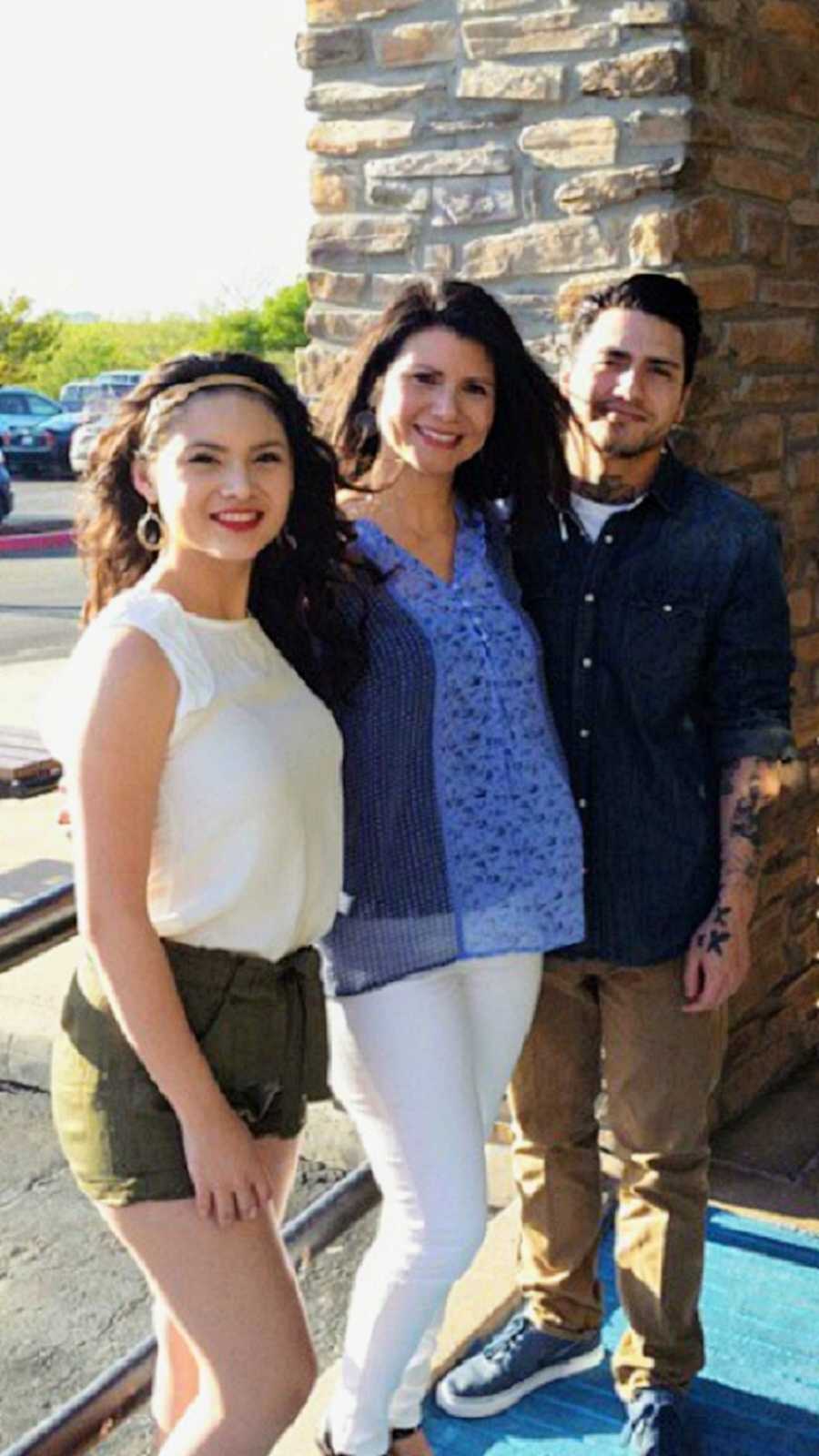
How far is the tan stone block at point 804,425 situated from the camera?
4.01 meters

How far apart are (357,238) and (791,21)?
102 centimetres

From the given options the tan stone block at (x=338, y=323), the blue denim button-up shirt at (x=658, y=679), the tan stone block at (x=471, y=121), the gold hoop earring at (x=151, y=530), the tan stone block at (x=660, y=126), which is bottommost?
the blue denim button-up shirt at (x=658, y=679)

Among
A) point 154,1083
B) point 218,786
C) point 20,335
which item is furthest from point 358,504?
point 20,335

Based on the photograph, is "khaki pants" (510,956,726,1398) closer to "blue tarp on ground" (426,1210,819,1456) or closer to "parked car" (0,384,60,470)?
"blue tarp on ground" (426,1210,819,1456)

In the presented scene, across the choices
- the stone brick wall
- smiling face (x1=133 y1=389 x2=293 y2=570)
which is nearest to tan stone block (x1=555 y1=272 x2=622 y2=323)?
the stone brick wall

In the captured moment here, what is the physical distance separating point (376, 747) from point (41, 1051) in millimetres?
3213

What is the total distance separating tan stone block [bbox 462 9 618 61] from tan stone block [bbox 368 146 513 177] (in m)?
0.18

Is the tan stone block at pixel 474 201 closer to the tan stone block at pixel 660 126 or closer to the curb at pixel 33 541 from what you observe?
the tan stone block at pixel 660 126

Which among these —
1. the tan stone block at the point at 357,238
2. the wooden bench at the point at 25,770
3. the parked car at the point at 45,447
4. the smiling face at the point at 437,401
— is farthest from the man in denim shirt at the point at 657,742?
the parked car at the point at 45,447

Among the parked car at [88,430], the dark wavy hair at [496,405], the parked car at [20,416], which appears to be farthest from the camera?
the parked car at [20,416]

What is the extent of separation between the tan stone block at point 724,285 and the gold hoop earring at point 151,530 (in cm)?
163

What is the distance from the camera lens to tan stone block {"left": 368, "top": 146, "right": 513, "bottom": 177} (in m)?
3.70

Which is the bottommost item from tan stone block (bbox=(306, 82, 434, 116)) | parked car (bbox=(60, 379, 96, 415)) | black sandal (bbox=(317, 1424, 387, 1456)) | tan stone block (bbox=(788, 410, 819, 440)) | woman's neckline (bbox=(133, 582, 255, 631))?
parked car (bbox=(60, 379, 96, 415))

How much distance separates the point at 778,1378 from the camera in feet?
10.4
